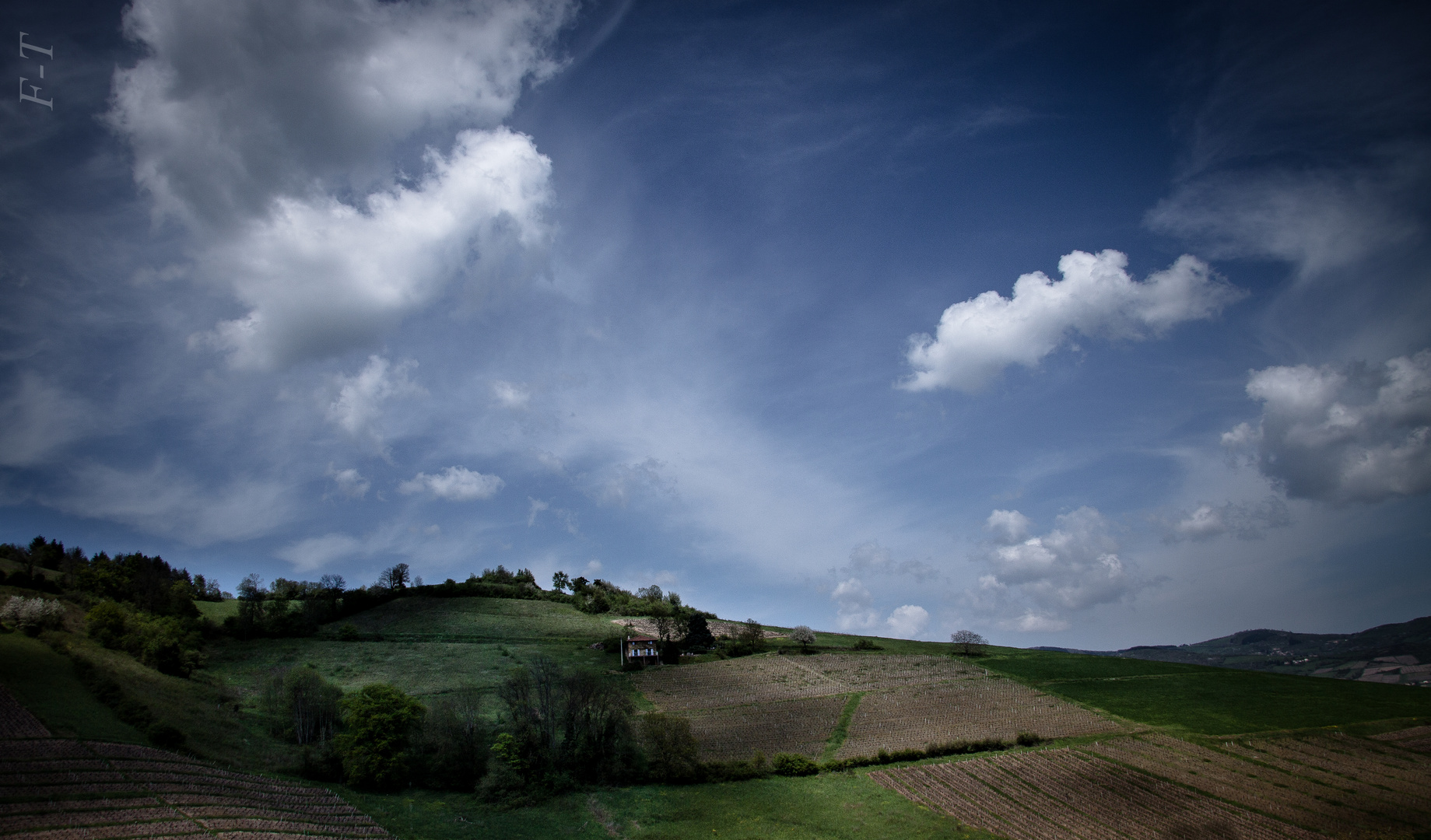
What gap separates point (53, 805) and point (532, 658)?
57.6 metres

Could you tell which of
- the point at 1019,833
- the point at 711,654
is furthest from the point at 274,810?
the point at 711,654

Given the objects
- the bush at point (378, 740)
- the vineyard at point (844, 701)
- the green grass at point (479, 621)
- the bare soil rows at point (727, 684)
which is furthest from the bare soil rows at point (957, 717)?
the green grass at point (479, 621)

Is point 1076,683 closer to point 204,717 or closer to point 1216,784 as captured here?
point 1216,784

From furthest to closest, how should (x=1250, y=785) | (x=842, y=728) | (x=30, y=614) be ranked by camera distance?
(x=842, y=728) < (x=30, y=614) < (x=1250, y=785)

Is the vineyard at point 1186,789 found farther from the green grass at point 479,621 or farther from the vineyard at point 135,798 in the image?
the green grass at point 479,621

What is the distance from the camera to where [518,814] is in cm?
5700

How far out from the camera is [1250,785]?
5375 cm

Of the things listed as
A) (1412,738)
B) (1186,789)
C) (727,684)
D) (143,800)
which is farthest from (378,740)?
(1412,738)

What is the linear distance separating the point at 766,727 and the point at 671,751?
14.0 m

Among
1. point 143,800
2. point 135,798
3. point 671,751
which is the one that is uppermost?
point 135,798

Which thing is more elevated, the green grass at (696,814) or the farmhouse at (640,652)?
the farmhouse at (640,652)

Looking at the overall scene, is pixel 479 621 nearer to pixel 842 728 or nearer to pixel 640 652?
pixel 640 652

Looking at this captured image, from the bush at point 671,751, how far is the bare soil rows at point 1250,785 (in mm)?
38728

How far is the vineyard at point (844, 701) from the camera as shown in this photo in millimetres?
68688
